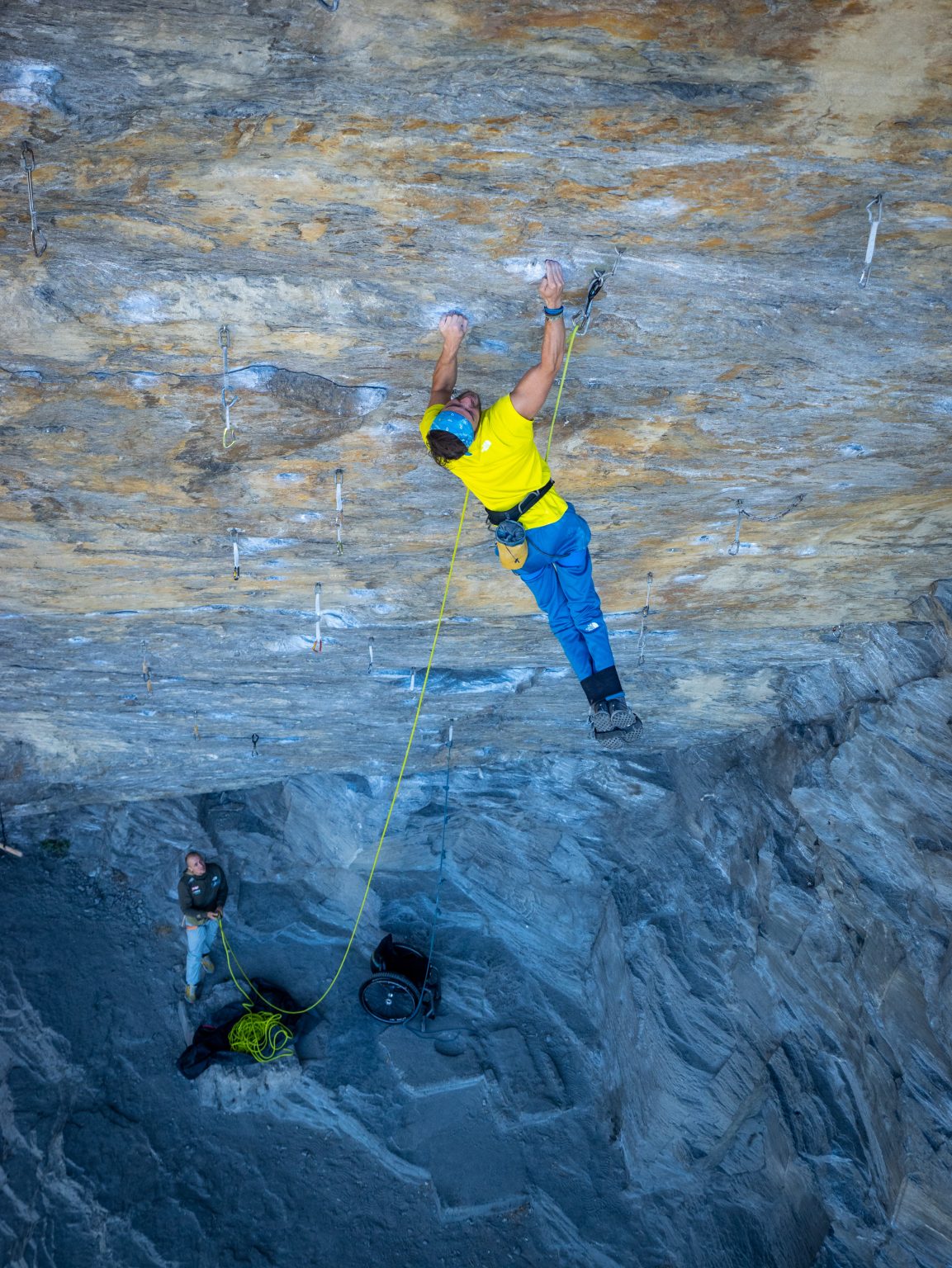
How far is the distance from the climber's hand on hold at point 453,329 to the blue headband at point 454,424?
0.99ft

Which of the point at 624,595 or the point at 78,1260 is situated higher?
the point at 624,595

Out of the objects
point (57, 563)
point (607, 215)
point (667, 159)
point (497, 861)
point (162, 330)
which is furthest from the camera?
point (497, 861)

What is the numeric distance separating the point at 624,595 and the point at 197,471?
10.4 ft

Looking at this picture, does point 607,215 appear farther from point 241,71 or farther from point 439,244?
point 241,71

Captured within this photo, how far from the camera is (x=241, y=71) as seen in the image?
293 centimetres

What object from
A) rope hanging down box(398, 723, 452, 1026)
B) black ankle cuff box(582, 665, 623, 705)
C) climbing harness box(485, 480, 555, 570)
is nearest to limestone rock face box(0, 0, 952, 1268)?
rope hanging down box(398, 723, 452, 1026)

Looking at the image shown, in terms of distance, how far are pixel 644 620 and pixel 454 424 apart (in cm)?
338

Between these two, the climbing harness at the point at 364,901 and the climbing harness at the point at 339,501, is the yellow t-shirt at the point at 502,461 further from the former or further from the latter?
the climbing harness at the point at 364,901

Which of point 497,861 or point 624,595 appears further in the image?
point 497,861

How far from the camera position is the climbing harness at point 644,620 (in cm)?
632

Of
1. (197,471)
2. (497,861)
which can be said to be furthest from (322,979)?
(197,471)

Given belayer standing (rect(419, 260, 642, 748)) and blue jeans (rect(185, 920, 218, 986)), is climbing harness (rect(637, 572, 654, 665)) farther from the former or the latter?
blue jeans (rect(185, 920, 218, 986))

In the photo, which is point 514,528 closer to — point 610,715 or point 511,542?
point 511,542

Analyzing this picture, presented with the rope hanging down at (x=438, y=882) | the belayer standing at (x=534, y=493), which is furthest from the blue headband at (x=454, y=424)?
the rope hanging down at (x=438, y=882)
